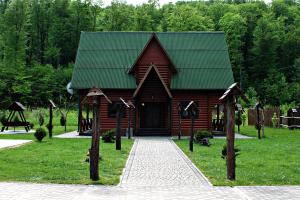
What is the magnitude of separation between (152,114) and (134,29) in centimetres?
4094

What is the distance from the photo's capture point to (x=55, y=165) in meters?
14.5

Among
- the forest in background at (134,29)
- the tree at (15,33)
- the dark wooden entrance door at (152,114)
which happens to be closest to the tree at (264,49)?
the forest in background at (134,29)

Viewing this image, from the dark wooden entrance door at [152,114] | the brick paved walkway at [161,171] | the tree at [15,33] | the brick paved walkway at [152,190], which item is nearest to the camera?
the brick paved walkway at [152,190]

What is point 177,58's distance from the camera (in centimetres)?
3394

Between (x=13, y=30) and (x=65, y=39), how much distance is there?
42.6ft

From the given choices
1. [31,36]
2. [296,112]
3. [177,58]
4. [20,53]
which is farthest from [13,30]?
[296,112]

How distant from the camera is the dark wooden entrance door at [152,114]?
32469 millimetres

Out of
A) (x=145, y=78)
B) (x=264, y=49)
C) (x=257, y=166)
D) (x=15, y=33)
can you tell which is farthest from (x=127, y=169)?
(x=264, y=49)

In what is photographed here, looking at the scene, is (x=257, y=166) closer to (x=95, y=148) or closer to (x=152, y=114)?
(x=95, y=148)

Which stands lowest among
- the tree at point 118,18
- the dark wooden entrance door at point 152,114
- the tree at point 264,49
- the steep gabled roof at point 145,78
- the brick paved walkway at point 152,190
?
the brick paved walkway at point 152,190

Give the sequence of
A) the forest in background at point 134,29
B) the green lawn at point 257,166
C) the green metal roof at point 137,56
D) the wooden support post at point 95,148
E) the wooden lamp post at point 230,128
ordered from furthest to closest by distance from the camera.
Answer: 1. the forest in background at point 134,29
2. the green metal roof at point 137,56
3. the wooden lamp post at point 230,128
4. the green lawn at point 257,166
5. the wooden support post at point 95,148

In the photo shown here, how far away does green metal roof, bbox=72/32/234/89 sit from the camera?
104 feet

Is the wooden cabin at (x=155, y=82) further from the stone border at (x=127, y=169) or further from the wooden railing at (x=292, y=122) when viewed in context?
the stone border at (x=127, y=169)

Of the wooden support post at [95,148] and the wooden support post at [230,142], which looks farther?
the wooden support post at [230,142]
